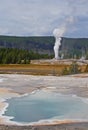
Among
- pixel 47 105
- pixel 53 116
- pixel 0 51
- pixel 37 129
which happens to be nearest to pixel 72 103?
pixel 47 105

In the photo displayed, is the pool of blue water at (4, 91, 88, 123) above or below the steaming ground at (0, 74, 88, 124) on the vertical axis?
above

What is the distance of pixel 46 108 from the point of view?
62.2 ft

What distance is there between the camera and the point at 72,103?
68.6 ft

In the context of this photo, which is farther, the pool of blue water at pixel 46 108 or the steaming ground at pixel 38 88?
the steaming ground at pixel 38 88

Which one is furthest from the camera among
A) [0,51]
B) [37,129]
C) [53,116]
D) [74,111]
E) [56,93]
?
[0,51]

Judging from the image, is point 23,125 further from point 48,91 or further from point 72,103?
point 48,91

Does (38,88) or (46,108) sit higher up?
(46,108)

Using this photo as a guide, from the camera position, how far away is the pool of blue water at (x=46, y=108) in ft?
52.6

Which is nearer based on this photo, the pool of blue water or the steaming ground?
the pool of blue water

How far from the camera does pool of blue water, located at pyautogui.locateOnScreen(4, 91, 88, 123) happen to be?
16.0 meters

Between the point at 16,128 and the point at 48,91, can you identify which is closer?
the point at 16,128

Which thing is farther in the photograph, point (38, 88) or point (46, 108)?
point (38, 88)

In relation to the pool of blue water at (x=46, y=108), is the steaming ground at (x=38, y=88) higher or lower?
lower

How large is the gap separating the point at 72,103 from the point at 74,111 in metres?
3.11
